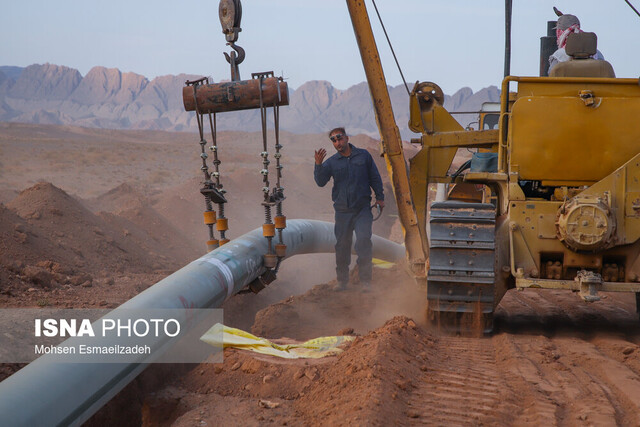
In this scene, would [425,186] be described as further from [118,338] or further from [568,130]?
[118,338]

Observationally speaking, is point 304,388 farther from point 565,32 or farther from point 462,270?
point 565,32

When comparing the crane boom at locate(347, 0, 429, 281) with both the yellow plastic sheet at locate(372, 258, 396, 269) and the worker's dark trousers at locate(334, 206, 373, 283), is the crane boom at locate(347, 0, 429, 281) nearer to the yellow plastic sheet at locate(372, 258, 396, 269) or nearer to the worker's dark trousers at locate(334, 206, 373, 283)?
the worker's dark trousers at locate(334, 206, 373, 283)

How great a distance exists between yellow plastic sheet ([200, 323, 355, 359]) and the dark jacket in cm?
350

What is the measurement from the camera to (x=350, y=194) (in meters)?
9.87

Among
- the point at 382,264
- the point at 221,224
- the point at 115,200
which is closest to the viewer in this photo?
the point at 221,224

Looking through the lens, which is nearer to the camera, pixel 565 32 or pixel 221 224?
pixel 221 224

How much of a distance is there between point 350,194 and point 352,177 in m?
0.23

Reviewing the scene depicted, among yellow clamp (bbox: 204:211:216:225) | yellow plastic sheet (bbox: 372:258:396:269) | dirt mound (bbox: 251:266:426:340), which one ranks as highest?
yellow clamp (bbox: 204:211:216:225)

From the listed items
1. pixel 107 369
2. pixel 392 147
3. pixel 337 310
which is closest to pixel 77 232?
pixel 337 310

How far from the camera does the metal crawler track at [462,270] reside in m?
6.71

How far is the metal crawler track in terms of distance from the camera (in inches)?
264

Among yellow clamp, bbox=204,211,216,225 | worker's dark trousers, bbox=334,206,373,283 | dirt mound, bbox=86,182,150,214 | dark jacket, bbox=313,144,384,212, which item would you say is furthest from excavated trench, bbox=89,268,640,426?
dirt mound, bbox=86,182,150,214

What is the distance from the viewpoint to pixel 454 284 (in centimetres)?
680

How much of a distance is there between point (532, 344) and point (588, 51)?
3.10 metres
